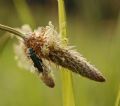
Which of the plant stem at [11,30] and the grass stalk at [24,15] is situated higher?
the grass stalk at [24,15]

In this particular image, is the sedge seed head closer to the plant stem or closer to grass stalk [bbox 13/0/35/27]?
the plant stem

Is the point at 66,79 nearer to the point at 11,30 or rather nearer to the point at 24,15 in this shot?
the point at 11,30

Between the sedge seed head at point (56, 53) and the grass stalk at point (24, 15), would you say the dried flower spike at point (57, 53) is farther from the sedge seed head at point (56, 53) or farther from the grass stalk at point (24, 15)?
the grass stalk at point (24, 15)

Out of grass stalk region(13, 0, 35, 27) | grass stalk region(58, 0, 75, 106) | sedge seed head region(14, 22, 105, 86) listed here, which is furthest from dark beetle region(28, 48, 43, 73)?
grass stalk region(13, 0, 35, 27)

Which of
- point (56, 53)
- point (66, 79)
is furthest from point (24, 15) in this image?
point (56, 53)

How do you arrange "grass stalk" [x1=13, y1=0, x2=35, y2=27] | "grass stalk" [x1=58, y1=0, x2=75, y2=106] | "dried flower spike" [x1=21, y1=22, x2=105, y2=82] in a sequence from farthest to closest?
"grass stalk" [x1=13, y1=0, x2=35, y2=27] < "grass stalk" [x1=58, y1=0, x2=75, y2=106] < "dried flower spike" [x1=21, y1=22, x2=105, y2=82]

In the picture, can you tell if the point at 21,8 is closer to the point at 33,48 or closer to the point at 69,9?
the point at 33,48

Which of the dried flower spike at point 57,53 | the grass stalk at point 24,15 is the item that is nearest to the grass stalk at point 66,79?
the dried flower spike at point 57,53

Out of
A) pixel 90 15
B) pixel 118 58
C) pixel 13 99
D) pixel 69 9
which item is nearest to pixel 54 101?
pixel 13 99
